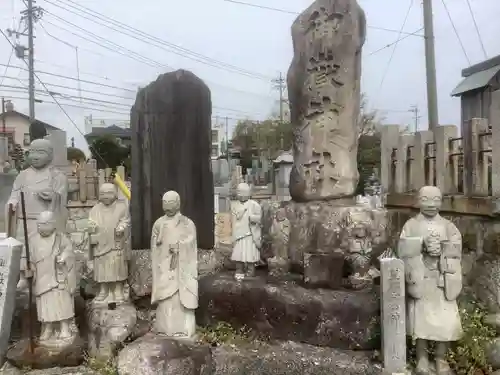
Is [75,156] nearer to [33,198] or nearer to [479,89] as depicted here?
[479,89]

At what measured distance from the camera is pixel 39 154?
613 centimetres

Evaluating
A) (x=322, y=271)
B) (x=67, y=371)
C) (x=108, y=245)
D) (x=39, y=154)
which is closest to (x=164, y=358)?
(x=67, y=371)

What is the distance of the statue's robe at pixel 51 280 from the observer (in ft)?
17.3

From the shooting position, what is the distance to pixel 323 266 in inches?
219

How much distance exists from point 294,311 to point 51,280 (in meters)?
2.66

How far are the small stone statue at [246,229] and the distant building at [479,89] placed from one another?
10981 mm

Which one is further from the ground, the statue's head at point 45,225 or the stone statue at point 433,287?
the statue's head at point 45,225

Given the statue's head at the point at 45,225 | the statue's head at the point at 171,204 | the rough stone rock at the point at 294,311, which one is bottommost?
the rough stone rock at the point at 294,311

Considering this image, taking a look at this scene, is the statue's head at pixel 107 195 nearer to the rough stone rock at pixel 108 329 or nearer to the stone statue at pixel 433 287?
the rough stone rock at pixel 108 329

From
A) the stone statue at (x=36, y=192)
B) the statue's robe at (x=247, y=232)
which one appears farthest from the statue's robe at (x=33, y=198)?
the statue's robe at (x=247, y=232)

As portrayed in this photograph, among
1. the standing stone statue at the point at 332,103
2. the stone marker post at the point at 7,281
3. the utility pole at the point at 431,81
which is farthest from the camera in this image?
the utility pole at the point at 431,81

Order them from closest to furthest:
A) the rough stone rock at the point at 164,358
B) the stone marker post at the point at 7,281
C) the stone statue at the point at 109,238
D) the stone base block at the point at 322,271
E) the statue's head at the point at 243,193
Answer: the rough stone rock at the point at 164,358 → the stone marker post at the point at 7,281 → the stone base block at the point at 322,271 → the stone statue at the point at 109,238 → the statue's head at the point at 243,193

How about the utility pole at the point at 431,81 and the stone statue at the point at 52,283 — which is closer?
the stone statue at the point at 52,283

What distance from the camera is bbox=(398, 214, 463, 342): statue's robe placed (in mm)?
4496
